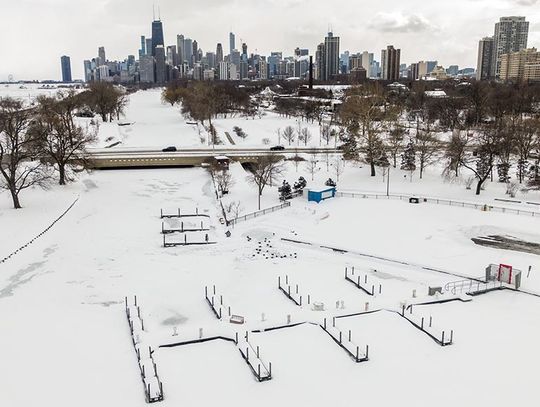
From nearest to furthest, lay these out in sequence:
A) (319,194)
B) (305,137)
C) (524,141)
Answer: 1. (319,194)
2. (524,141)
3. (305,137)

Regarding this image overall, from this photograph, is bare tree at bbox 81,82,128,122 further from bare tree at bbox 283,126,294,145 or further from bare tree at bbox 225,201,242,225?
bare tree at bbox 225,201,242,225

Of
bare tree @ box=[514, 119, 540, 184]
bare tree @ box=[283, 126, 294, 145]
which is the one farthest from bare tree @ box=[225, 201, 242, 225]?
bare tree @ box=[283, 126, 294, 145]

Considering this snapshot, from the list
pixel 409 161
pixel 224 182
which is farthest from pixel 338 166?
pixel 224 182

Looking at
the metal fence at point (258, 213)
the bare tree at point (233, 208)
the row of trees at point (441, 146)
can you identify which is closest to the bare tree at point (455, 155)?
the row of trees at point (441, 146)

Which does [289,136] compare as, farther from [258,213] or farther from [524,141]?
[258,213]

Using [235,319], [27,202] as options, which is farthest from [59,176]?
[235,319]

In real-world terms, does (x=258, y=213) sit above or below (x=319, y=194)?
below
